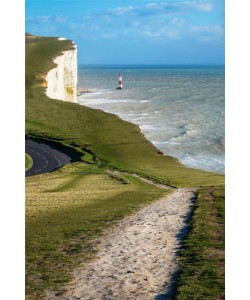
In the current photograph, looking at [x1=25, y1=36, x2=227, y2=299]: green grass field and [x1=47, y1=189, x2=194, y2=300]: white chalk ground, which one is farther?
[x1=25, y1=36, x2=227, y2=299]: green grass field

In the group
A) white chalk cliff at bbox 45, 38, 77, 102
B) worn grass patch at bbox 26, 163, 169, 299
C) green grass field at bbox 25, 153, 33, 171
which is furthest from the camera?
white chalk cliff at bbox 45, 38, 77, 102

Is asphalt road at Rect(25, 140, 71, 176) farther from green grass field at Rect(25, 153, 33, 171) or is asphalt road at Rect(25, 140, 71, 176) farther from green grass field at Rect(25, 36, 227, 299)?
green grass field at Rect(25, 36, 227, 299)

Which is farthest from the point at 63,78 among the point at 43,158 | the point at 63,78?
the point at 43,158

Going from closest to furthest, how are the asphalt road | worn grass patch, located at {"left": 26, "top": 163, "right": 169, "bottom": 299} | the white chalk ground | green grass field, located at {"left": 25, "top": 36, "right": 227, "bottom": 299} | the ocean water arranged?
1. the white chalk ground
2. worn grass patch, located at {"left": 26, "top": 163, "right": 169, "bottom": 299}
3. green grass field, located at {"left": 25, "top": 36, "right": 227, "bottom": 299}
4. the asphalt road
5. the ocean water

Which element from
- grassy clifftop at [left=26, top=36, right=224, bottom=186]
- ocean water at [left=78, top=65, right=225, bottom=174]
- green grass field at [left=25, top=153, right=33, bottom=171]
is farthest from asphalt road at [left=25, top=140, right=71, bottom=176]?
ocean water at [left=78, top=65, right=225, bottom=174]

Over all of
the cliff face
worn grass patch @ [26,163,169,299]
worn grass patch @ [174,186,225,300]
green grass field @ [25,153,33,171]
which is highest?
the cliff face

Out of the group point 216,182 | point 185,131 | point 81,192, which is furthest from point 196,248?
point 185,131

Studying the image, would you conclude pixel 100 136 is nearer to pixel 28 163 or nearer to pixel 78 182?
pixel 28 163

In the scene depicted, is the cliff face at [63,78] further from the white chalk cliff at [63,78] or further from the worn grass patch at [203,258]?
the worn grass patch at [203,258]
